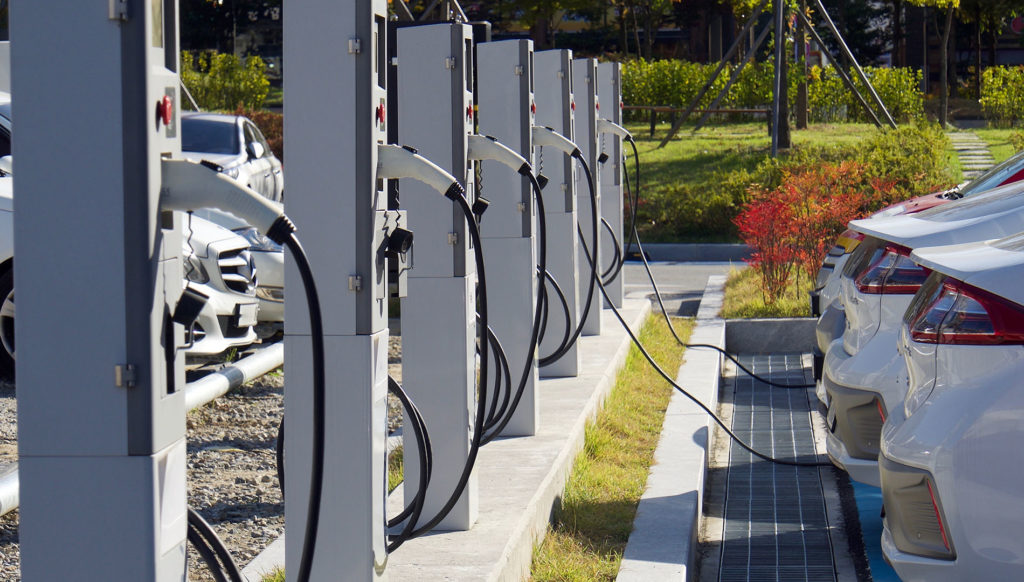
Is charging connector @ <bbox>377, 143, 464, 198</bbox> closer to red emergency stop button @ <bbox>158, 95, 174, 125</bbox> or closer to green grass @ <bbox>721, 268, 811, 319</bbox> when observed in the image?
red emergency stop button @ <bbox>158, 95, 174, 125</bbox>

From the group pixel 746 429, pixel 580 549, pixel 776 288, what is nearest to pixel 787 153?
pixel 776 288

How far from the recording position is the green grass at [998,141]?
22.3m

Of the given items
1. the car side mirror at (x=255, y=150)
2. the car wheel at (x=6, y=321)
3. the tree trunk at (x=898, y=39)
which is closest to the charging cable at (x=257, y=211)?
the car wheel at (x=6, y=321)

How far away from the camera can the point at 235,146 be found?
1308 centimetres

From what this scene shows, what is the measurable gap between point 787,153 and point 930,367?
17.0 meters

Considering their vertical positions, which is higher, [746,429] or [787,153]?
[787,153]

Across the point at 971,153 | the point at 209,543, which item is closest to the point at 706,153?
the point at 971,153

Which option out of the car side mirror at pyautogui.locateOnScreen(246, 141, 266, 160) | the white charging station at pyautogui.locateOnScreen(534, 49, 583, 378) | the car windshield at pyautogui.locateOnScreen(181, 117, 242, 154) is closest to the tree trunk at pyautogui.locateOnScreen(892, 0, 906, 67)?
the car side mirror at pyautogui.locateOnScreen(246, 141, 266, 160)

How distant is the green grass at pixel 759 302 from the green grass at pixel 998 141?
11142 mm

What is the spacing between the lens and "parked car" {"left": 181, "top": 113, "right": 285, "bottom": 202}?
42.0 ft

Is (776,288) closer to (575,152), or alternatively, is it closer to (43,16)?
(575,152)

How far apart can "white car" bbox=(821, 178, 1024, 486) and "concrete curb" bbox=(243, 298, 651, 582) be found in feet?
4.04

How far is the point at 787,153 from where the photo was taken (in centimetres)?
2016

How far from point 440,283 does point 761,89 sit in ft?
73.9
